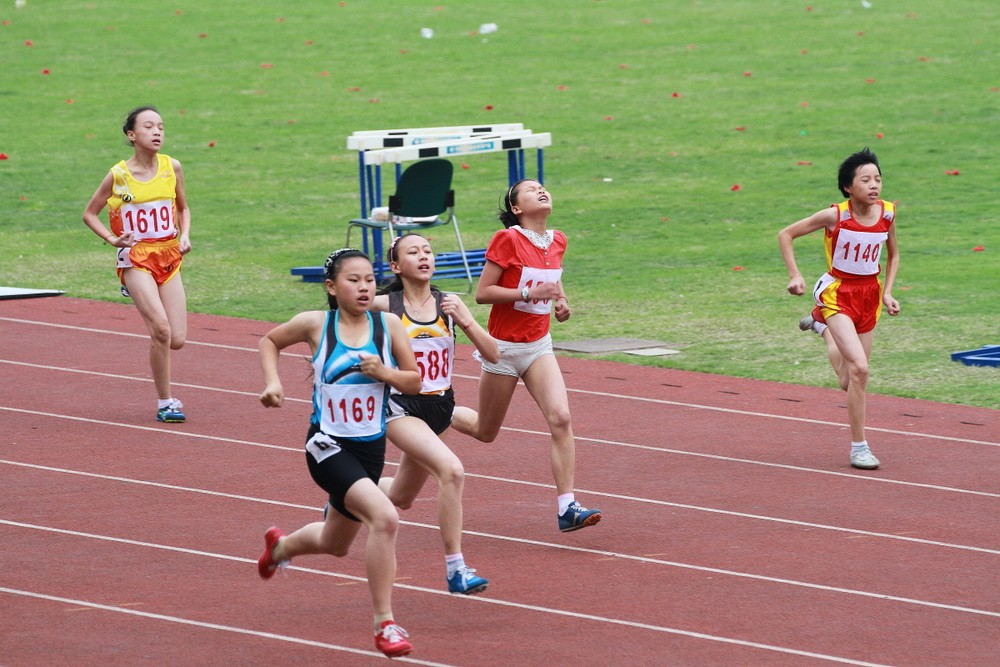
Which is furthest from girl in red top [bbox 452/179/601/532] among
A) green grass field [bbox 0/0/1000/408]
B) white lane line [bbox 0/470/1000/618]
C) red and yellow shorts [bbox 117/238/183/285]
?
green grass field [bbox 0/0/1000/408]

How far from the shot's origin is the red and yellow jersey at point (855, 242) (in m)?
10.0

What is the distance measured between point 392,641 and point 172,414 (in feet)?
17.0

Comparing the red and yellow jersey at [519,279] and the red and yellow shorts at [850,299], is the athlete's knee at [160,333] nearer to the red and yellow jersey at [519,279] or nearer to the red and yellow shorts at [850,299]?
the red and yellow jersey at [519,279]

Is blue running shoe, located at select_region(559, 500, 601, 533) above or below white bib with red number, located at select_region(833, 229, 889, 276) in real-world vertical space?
below

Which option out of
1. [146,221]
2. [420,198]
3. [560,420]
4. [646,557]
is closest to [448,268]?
[420,198]

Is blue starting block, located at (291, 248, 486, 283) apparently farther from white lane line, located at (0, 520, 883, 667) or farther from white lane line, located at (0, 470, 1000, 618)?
white lane line, located at (0, 520, 883, 667)

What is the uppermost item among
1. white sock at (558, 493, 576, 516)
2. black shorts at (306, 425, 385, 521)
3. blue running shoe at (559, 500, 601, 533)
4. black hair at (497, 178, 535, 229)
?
black hair at (497, 178, 535, 229)

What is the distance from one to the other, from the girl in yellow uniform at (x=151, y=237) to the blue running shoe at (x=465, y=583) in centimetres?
443

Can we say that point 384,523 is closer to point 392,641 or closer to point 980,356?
point 392,641

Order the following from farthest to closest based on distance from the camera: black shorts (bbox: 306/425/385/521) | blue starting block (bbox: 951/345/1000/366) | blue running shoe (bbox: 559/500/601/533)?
blue starting block (bbox: 951/345/1000/366) < blue running shoe (bbox: 559/500/601/533) < black shorts (bbox: 306/425/385/521)

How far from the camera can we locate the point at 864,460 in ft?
32.5

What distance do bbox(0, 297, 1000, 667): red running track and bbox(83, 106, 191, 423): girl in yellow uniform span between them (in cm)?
56

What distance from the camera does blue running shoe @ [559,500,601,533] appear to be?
27.2 feet

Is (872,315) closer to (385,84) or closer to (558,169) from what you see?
(558,169)
